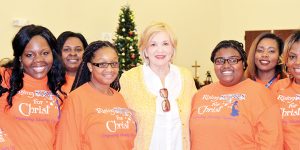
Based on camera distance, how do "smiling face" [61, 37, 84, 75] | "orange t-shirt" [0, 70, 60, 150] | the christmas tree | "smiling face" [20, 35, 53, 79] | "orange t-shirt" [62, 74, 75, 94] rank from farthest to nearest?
the christmas tree < "smiling face" [61, 37, 84, 75] < "orange t-shirt" [62, 74, 75, 94] < "smiling face" [20, 35, 53, 79] < "orange t-shirt" [0, 70, 60, 150]

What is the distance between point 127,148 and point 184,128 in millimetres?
575

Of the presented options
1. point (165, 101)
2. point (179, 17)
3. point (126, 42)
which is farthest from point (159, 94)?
point (179, 17)

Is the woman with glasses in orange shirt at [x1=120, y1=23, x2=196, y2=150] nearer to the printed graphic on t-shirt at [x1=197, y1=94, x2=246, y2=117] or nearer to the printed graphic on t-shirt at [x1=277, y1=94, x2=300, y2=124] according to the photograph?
Result: the printed graphic on t-shirt at [x1=197, y1=94, x2=246, y2=117]

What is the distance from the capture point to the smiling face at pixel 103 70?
258 centimetres

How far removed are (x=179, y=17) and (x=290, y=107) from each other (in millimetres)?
6243

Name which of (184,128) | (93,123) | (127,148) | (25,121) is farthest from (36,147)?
(184,128)

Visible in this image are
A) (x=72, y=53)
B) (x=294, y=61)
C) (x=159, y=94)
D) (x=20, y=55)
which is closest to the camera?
(x=20, y=55)

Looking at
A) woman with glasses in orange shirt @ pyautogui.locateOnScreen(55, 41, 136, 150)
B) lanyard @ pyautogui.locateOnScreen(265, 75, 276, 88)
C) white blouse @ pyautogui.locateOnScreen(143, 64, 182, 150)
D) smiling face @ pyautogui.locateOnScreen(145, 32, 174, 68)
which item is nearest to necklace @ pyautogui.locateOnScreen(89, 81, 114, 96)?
woman with glasses in orange shirt @ pyautogui.locateOnScreen(55, 41, 136, 150)

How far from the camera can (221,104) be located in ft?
8.66

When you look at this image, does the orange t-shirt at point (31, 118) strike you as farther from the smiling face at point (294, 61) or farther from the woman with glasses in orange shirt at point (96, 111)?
the smiling face at point (294, 61)

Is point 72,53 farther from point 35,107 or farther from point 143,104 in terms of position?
point 35,107

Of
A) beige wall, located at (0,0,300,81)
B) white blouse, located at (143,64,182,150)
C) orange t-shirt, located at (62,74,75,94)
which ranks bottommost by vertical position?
white blouse, located at (143,64,182,150)

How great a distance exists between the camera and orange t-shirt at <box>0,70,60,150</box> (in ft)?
7.54

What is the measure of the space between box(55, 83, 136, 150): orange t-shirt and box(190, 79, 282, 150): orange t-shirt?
22.2 inches
